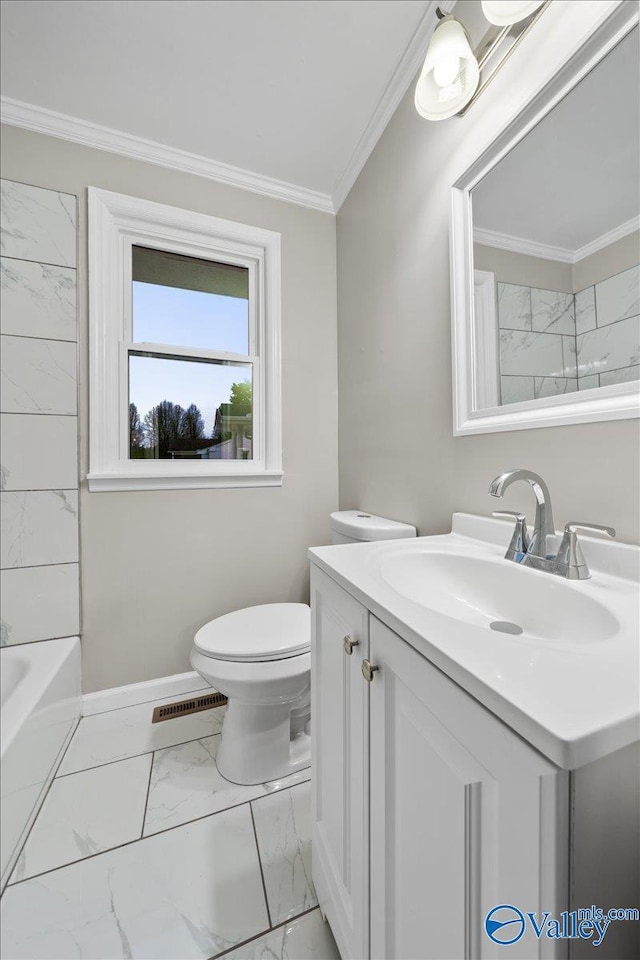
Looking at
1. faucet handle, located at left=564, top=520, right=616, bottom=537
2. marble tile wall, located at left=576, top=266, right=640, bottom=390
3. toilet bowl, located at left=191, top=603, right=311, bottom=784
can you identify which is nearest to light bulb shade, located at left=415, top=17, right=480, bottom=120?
marble tile wall, located at left=576, top=266, right=640, bottom=390

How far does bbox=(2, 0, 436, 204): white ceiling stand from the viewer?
1147mm

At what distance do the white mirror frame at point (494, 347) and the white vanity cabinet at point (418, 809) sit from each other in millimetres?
569

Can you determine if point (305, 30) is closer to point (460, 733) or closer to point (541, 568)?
point (541, 568)

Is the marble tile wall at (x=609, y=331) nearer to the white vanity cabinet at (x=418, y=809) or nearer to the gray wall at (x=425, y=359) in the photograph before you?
the gray wall at (x=425, y=359)

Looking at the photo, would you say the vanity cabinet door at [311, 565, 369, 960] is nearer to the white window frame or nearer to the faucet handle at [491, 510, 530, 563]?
the faucet handle at [491, 510, 530, 563]

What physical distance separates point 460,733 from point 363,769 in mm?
313

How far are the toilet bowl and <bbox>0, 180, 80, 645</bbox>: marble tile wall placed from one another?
2.29 feet

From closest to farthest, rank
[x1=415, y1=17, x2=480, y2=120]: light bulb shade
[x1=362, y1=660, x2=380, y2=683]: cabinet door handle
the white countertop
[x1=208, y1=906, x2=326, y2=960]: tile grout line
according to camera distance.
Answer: the white countertop, [x1=362, y1=660, x2=380, y2=683]: cabinet door handle, [x1=208, y1=906, x2=326, y2=960]: tile grout line, [x1=415, y1=17, x2=480, y2=120]: light bulb shade

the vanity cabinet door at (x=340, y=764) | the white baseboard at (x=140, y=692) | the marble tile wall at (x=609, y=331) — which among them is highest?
the marble tile wall at (x=609, y=331)

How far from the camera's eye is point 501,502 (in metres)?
0.96

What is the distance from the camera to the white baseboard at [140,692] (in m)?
1.54

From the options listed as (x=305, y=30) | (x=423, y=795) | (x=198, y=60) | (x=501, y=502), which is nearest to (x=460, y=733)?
(x=423, y=795)

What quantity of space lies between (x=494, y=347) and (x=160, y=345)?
4.49 feet

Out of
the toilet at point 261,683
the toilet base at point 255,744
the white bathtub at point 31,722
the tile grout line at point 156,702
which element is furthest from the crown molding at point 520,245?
the tile grout line at point 156,702
